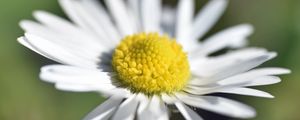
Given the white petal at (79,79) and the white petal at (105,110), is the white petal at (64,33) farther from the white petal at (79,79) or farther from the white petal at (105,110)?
the white petal at (105,110)

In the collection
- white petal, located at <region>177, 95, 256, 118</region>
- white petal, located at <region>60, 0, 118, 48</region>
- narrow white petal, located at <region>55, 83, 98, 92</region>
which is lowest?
white petal, located at <region>177, 95, 256, 118</region>

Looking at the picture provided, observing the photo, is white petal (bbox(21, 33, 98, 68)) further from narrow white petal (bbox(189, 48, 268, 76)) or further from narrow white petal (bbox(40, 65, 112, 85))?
narrow white petal (bbox(189, 48, 268, 76))

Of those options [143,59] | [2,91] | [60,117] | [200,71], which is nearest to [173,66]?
[143,59]

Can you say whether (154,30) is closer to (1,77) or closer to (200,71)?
(200,71)

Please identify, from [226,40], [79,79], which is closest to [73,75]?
[79,79]

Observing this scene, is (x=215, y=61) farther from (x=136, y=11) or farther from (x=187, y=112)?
(x=187, y=112)

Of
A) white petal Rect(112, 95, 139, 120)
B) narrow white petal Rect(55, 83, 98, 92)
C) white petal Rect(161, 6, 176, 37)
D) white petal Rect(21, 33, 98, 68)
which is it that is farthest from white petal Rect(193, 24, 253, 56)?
narrow white petal Rect(55, 83, 98, 92)
